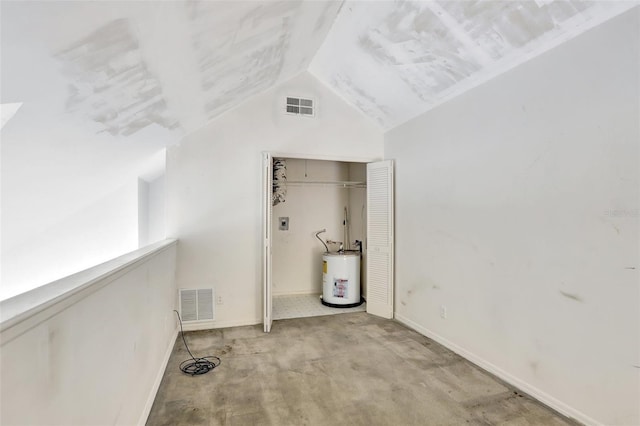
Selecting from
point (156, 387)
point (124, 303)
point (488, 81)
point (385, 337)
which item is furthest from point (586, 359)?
point (156, 387)

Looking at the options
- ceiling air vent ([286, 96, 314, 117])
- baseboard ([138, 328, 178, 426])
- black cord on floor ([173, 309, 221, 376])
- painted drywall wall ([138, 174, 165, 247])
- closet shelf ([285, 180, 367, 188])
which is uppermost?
ceiling air vent ([286, 96, 314, 117])

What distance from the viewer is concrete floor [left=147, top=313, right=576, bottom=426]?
222 centimetres

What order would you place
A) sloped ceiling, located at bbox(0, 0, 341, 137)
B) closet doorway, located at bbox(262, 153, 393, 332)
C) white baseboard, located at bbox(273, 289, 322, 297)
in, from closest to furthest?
sloped ceiling, located at bbox(0, 0, 341, 137), closet doorway, located at bbox(262, 153, 393, 332), white baseboard, located at bbox(273, 289, 322, 297)

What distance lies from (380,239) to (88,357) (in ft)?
11.8

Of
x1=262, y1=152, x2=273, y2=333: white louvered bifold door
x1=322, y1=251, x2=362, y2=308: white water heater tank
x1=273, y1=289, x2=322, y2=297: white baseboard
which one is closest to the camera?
x1=262, y1=152, x2=273, y2=333: white louvered bifold door

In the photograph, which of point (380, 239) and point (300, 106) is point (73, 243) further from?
point (380, 239)

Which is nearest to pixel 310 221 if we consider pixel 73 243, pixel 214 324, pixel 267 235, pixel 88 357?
pixel 267 235

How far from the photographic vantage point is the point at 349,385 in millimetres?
2629

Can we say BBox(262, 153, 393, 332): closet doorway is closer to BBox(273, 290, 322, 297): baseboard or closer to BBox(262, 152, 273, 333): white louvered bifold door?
BBox(273, 290, 322, 297): baseboard

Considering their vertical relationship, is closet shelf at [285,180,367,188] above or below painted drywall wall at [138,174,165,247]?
above

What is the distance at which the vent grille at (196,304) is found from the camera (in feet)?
12.9

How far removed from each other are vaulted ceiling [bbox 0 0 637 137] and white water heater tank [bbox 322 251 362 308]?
207 cm

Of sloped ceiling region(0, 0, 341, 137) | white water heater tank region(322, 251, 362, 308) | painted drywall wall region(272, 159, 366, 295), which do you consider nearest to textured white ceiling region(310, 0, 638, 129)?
sloped ceiling region(0, 0, 341, 137)

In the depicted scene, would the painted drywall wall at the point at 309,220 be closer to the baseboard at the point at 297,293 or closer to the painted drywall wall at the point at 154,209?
the baseboard at the point at 297,293
